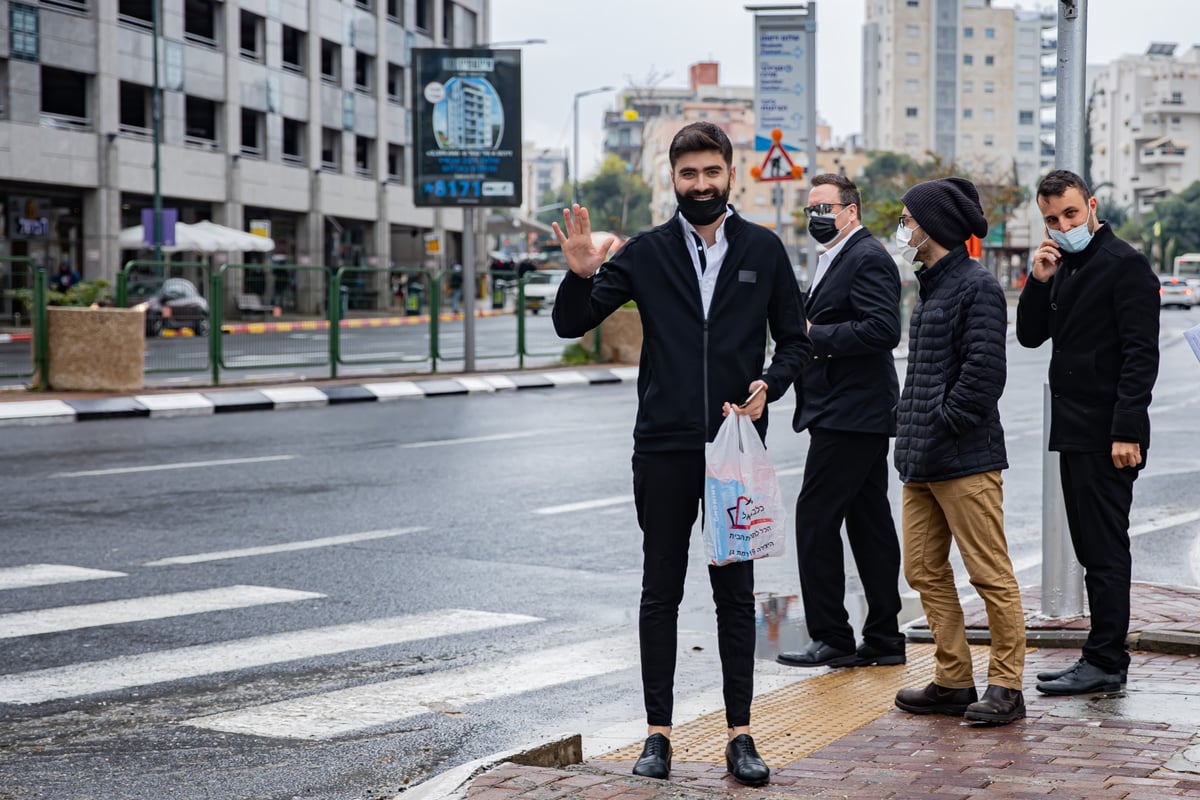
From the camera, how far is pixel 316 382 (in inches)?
914

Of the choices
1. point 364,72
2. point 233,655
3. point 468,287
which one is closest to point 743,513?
point 233,655

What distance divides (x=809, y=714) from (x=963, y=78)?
172846mm

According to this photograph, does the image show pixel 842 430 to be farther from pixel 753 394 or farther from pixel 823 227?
pixel 753 394

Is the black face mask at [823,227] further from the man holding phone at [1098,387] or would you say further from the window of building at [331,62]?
the window of building at [331,62]

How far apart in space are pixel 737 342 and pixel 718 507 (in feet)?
1.70

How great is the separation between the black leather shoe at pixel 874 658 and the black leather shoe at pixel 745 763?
1887mm

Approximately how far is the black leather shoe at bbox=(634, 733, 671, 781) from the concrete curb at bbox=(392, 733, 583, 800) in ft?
0.72

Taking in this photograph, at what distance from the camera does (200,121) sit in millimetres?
49125

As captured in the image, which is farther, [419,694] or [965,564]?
[419,694]

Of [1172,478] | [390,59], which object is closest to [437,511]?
[1172,478]

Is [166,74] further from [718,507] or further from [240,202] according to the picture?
[718,507]

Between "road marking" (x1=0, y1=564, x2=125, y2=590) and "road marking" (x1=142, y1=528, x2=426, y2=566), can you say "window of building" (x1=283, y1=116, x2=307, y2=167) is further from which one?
"road marking" (x1=0, y1=564, x2=125, y2=590)

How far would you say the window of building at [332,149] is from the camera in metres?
57.8

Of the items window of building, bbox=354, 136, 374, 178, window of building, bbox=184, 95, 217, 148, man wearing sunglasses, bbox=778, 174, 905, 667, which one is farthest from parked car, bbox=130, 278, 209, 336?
window of building, bbox=354, 136, 374, 178
